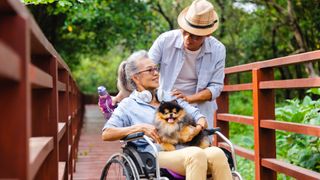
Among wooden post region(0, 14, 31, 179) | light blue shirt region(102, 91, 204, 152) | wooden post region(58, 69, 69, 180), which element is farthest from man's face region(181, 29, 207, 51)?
wooden post region(0, 14, 31, 179)

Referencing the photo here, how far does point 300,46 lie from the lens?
1180 centimetres

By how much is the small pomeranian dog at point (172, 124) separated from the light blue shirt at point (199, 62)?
557 millimetres

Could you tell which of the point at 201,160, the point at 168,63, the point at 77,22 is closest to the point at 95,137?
the point at 77,22

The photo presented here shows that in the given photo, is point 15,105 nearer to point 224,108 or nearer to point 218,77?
point 218,77

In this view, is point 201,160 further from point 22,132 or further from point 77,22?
point 77,22

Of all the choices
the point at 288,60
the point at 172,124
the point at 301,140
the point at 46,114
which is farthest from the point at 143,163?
the point at 301,140

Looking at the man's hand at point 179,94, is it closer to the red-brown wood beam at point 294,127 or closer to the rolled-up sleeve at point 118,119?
the rolled-up sleeve at point 118,119

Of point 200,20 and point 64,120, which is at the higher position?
point 200,20

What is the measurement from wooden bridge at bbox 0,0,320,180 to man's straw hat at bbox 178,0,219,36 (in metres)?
0.51

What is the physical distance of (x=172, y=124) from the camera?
3.29 meters

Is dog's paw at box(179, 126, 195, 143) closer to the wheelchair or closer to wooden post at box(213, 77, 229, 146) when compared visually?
the wheelchair

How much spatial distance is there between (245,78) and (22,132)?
48.6ft

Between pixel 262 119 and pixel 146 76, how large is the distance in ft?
4.04

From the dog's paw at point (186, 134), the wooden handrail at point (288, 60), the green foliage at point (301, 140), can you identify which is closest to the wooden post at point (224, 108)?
the green foliage at point (301, 140)
